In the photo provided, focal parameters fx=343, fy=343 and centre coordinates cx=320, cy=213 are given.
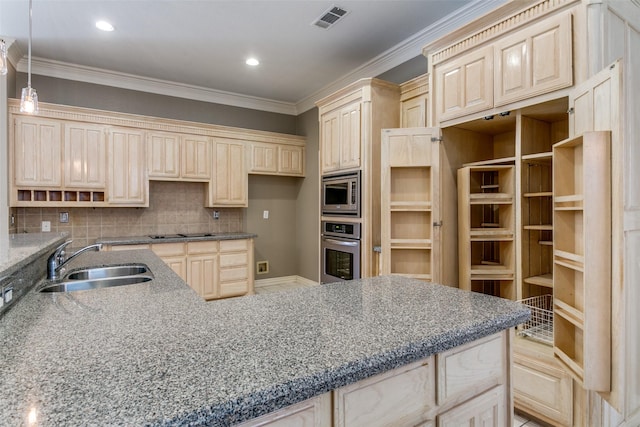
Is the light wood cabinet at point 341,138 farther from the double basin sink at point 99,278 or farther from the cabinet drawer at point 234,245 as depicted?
the double basin sink at point 99,278

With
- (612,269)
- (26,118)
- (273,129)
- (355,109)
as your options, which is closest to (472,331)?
(612,269)

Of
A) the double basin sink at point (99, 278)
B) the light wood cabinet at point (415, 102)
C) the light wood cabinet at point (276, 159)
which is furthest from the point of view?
the light wood cabinet at point (276, 159)

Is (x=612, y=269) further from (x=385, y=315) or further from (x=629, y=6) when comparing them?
(x=629, y=6)

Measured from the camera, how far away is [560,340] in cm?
203

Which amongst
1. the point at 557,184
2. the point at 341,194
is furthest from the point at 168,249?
the point at 557,184

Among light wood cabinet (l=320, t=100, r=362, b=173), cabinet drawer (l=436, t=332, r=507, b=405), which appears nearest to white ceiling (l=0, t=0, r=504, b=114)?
light wood cabinet (l=320, t=100, r=362, b=173)

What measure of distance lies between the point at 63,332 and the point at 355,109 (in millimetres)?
3229

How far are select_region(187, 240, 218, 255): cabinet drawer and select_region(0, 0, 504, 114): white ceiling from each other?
2200 millimetres

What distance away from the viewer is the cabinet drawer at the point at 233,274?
4637 mm

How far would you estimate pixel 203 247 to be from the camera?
4.50 metres

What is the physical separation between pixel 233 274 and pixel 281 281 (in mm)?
1197

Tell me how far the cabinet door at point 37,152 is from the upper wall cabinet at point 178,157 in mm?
946

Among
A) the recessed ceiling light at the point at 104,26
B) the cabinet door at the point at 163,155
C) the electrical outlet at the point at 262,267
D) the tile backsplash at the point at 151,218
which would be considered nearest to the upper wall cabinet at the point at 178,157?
the cabinet door at the point at 163,155

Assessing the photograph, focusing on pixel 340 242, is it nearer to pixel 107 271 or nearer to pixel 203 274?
pixel 203 274
